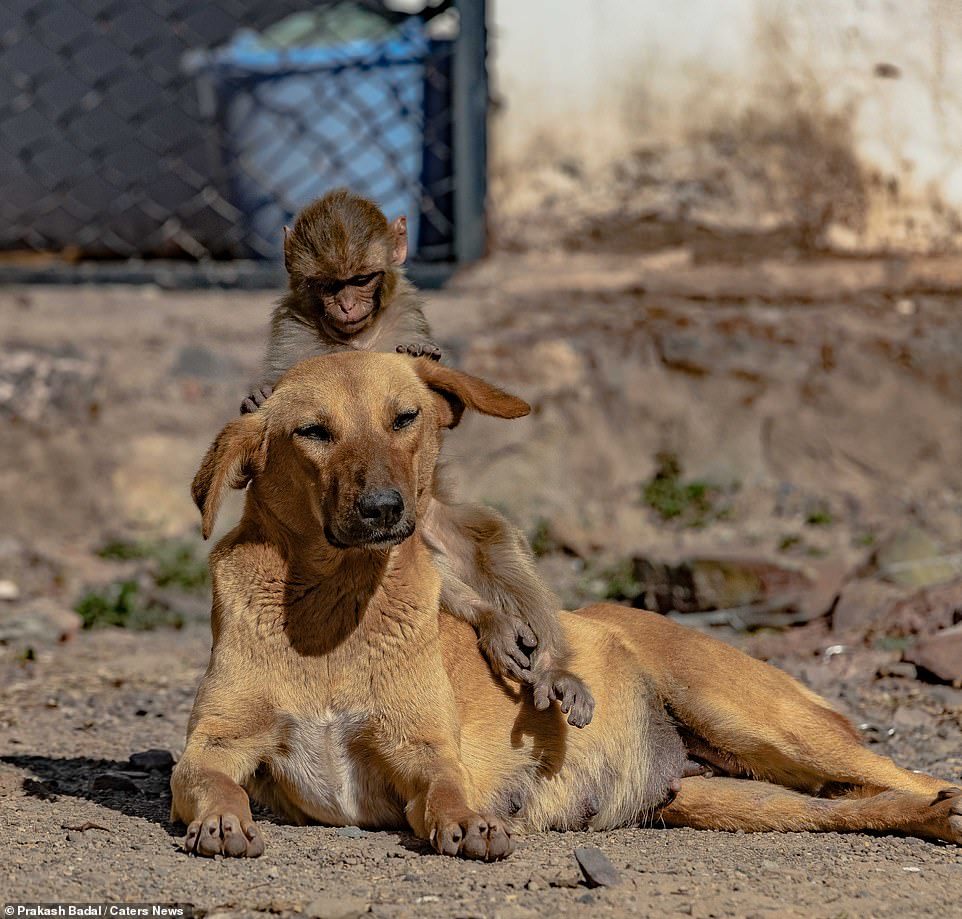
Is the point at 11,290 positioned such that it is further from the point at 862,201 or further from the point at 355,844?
the point at 355,844

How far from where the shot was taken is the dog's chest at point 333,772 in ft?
11.6

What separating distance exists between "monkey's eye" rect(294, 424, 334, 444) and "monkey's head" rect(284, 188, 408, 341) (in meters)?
1.22

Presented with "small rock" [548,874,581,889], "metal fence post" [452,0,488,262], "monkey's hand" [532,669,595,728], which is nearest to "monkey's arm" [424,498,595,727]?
"monkey's hand" [532,669,595,728]

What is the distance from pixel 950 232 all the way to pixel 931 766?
405cm

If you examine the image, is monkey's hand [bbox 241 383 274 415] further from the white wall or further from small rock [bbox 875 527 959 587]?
the white wall

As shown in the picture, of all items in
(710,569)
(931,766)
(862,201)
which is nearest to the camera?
(931,766)

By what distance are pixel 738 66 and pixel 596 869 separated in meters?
5.36

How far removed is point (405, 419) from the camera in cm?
365

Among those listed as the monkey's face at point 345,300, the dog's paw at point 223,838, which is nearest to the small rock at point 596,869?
the dog's paw at point 223,838

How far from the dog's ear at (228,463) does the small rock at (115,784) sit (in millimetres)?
968

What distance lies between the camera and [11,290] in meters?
7.83

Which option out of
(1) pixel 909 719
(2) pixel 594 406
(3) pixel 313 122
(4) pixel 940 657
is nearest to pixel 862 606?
(4) pixel 940 657

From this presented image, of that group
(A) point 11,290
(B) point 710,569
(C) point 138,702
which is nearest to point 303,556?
(C) point 138,702

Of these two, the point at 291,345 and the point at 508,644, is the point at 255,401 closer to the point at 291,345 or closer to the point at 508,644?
the point at 291,345
